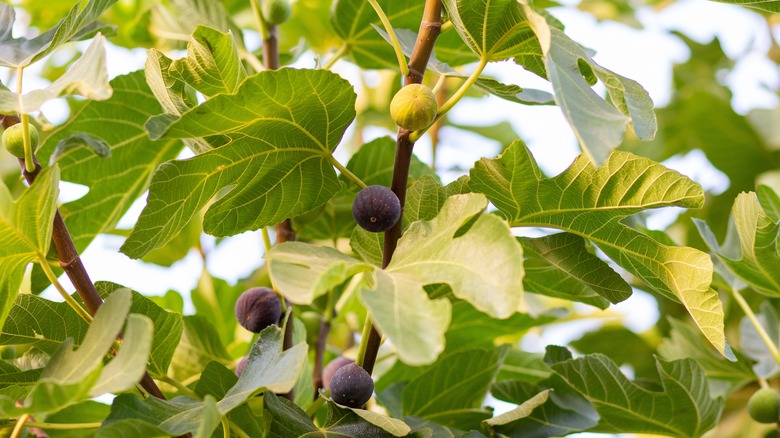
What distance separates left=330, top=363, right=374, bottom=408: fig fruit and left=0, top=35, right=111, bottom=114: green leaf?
38cm

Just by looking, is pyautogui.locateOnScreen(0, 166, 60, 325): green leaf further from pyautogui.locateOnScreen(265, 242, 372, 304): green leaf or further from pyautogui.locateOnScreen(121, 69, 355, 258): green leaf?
pyautogui.locateOnScreen(265, 242, 372, 304): green leaf

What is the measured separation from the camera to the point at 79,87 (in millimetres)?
757

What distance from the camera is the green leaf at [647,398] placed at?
113 centimetres

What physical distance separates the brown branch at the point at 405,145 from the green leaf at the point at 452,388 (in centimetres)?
27

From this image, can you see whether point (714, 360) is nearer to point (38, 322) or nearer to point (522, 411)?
point (522, 411)

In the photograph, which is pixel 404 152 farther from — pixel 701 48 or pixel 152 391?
pixel 701 48

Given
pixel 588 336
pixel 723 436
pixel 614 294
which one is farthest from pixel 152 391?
pixel 723 436

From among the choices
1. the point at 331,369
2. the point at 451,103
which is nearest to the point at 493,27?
the point at 451,103

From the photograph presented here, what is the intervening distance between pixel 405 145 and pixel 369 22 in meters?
0.53

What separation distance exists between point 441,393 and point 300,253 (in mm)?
503

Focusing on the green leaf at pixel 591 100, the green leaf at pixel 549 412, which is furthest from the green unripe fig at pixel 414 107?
the green leaf at pixel 549 412

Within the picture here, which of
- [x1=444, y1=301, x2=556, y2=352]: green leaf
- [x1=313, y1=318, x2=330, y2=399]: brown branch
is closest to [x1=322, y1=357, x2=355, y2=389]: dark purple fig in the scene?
[x1=313, y1=318, x2=330, y2=399]: brown branch

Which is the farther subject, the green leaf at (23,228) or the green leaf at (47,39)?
the green leaf at (47,39)

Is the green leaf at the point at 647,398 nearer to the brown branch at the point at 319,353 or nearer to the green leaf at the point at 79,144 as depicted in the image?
the brown branch at the point at 319,353
